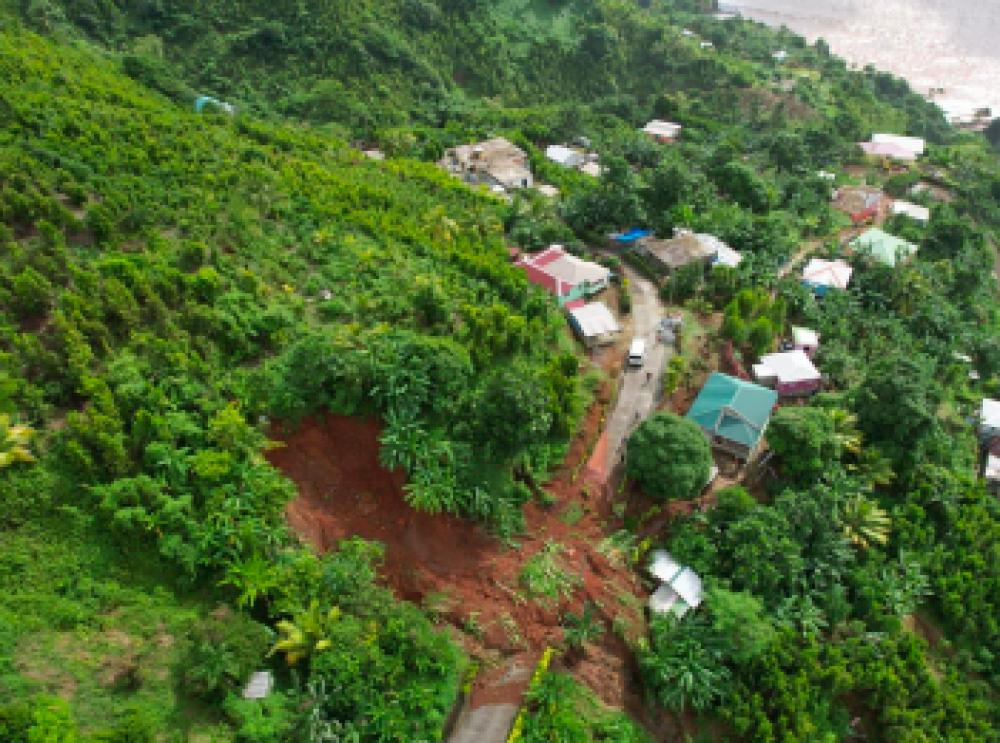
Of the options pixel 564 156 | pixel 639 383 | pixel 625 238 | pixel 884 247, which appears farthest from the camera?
pixel 564 156

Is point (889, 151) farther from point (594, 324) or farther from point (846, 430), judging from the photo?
point (594, 324)

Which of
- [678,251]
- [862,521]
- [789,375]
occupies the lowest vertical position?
[862,521]

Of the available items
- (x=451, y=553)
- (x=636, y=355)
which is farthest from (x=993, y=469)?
(x=451, y=553)

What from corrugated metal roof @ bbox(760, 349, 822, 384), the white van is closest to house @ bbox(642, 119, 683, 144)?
corrugated metal roof @ bbox(760, 349, 822, 384)

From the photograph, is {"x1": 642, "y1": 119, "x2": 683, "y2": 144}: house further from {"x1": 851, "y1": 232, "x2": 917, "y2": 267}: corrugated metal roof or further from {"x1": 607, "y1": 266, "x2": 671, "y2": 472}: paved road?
{"x1": 607, "y1": 266, "x2": 671, "y2": 472}: paved road

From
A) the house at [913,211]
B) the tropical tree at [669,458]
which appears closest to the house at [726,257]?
the tropical tree at [669,458]

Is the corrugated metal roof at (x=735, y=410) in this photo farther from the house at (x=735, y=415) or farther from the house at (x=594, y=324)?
the house at (x=594, y=324)
